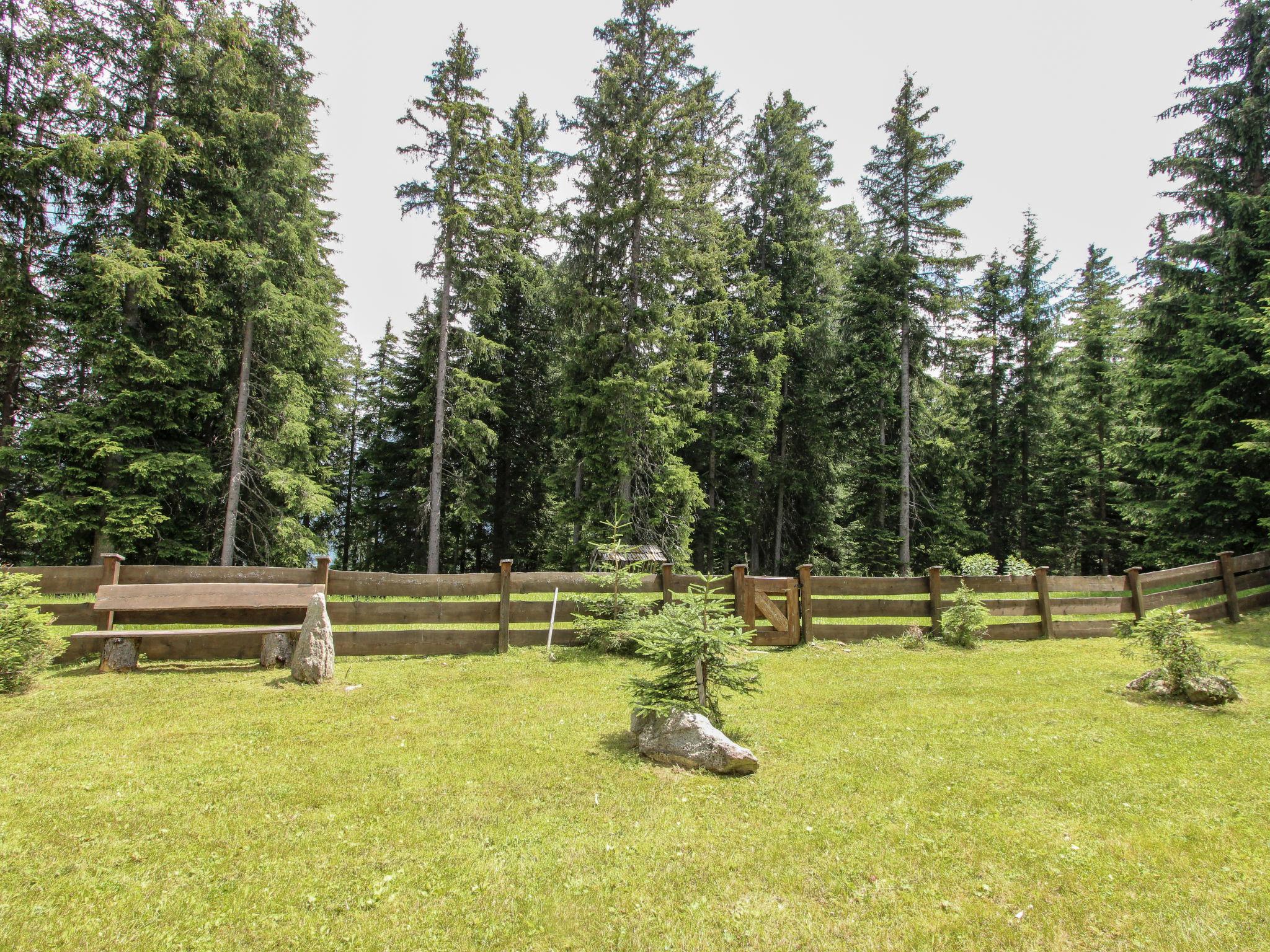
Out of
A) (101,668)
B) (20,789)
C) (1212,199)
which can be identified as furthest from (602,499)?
(1212,199)

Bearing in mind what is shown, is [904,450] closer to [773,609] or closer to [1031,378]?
[1031,378]

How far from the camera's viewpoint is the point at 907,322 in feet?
66.2

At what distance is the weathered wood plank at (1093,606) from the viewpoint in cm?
1040

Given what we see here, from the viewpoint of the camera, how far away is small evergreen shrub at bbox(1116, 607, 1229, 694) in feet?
20.4

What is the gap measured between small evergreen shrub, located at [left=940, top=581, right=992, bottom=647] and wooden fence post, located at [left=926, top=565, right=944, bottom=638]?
0.11 metres

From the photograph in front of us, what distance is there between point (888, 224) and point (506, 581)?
19.2 m

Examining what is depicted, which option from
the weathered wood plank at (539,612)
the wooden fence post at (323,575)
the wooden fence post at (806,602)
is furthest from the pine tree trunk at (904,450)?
the wooden fence post at (323,575)

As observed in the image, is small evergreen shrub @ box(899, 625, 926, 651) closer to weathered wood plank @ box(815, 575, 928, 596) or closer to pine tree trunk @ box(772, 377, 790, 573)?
weathered wood plank @ box(815, 575, 928, 596)

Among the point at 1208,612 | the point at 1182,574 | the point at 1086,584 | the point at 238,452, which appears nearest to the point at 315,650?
the point at 238,452

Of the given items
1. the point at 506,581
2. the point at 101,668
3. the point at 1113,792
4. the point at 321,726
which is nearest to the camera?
the point at 1113,792

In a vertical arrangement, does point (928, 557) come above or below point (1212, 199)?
below

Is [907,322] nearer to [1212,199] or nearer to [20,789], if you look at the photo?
[1212,199]

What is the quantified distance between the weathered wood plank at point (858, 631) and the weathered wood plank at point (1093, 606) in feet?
8.45

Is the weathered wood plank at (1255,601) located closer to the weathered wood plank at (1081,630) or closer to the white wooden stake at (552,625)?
the weathered wood plank at (1081,630)
